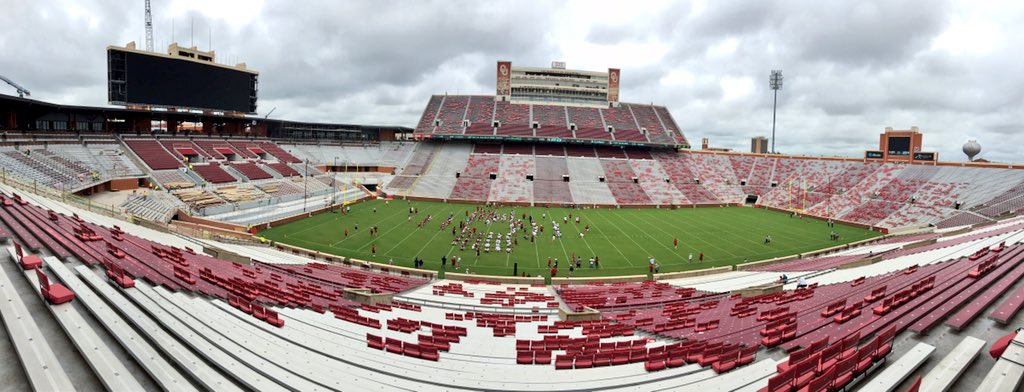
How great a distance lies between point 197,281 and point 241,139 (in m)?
61.7

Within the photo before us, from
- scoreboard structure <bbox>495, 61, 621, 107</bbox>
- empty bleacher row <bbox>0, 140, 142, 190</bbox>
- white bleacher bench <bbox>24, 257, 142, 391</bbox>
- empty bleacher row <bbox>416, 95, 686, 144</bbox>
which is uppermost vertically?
scoreboard structure <bbox>495, 61, 621, 107</bbox>

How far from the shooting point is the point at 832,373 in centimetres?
545

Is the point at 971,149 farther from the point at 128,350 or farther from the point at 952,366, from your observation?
the point at 128,350

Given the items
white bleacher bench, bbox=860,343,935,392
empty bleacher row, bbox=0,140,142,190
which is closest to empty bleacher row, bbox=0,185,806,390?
white bleacher bench, bbox=860,343,935,392

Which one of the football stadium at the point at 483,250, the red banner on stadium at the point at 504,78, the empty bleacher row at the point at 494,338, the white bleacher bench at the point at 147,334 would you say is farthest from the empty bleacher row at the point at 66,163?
the red banner on stadium at the point at 504,78

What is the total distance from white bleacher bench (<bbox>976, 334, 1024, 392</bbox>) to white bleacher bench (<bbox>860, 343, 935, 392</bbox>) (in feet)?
2.01

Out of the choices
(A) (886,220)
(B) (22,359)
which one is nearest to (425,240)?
(B) (22,359)

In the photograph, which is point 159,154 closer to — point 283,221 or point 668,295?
point 283,221

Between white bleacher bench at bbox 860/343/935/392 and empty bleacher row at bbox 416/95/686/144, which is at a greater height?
empty bleacher row at bbox 416/95/686/144

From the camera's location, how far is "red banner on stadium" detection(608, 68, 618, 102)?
87.0 m

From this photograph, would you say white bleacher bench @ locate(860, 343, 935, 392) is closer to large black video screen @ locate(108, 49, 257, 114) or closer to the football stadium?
the football stadium

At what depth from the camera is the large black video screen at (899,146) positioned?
198ft

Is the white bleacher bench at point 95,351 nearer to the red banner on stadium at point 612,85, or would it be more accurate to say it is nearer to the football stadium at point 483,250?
the football stadium at point 483,250

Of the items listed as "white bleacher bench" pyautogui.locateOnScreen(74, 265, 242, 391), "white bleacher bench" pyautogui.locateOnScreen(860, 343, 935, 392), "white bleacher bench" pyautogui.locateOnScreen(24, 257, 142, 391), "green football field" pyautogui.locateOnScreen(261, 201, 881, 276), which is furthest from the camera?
"green football field" pyautogui.locateOnScreen(261, 201, 881, 276)
